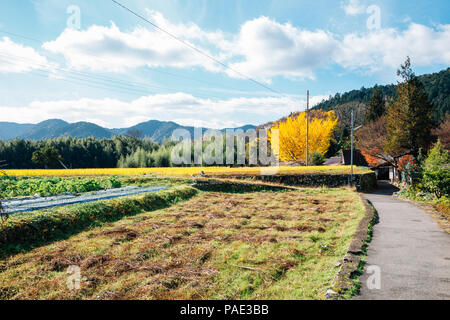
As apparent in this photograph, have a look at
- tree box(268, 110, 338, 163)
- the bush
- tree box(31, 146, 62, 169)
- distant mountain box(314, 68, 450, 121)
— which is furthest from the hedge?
distant mountain box(314, 68, 450, 121)

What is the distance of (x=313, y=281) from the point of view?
185 inches

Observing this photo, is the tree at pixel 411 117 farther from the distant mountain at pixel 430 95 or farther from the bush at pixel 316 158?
the distant mountain at pixel 430 95

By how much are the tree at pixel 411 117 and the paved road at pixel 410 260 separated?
73.6ft

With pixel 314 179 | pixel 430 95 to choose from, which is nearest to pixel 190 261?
pixel 314 179

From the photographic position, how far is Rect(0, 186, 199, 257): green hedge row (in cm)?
721

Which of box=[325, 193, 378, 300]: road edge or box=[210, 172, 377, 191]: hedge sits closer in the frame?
box=[325, 193, 378, 300]: road edge

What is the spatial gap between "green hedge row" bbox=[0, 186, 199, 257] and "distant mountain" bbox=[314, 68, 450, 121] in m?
63.5

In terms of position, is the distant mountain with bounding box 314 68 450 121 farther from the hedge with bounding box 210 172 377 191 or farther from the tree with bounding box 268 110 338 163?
the hedge with bounding box 210 172 377 191

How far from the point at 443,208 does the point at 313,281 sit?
1070cm

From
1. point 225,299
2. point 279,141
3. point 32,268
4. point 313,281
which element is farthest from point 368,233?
point 279,141

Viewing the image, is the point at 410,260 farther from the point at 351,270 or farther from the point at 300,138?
the point at 300,138

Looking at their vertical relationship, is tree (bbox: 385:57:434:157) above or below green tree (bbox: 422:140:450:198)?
above

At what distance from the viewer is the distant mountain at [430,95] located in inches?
2977

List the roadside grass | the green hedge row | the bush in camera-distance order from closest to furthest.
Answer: the roadside grass → the green hedge row → the bush
